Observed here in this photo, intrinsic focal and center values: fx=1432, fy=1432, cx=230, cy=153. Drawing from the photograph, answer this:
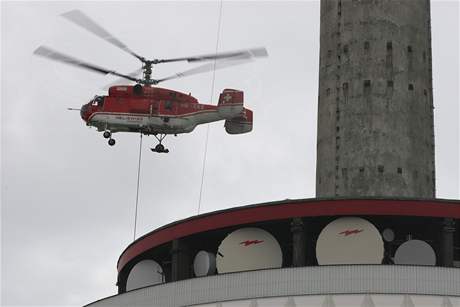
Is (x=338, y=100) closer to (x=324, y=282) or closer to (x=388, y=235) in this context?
(x=388, y=235)

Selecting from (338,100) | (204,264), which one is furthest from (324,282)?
(338,100)

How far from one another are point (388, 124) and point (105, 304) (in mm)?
19703

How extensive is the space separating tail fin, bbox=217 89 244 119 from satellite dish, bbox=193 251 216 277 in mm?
18947

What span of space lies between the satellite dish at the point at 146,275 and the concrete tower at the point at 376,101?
13.0 meters

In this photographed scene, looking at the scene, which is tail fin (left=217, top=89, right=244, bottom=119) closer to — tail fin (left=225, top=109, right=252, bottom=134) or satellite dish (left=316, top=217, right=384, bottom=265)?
tail fin (left=225, top=109, right=252, bottom=134)

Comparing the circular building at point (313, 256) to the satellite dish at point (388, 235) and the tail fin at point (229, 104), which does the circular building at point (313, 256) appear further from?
the tail fin at point (229, 104)

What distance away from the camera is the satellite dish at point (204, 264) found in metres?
60.5

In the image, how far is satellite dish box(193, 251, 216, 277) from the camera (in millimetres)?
60531

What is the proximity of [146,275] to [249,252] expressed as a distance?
708 centimetres

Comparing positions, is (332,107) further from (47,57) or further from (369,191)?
(47,57)

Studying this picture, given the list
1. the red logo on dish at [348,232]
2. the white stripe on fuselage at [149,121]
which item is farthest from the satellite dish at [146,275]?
the white stripe on fuselage at [149,121]

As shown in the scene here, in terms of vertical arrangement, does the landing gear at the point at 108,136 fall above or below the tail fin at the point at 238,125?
below

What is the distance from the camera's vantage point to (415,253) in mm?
58781

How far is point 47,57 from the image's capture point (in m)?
78.1
